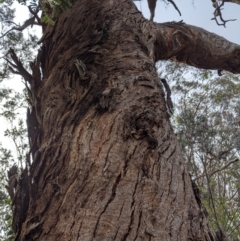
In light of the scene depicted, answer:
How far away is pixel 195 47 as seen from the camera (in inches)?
118

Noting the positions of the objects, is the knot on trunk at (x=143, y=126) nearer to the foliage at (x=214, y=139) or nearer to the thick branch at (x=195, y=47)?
the thick branch at (x=195, y=47)

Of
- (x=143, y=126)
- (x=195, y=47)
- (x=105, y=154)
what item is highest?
(x=195, y=47)

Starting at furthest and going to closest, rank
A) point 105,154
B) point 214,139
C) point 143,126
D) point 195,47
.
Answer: point 214,139 → point 195,47 → point 143,126 → point 105,154

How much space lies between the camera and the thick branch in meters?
2.75

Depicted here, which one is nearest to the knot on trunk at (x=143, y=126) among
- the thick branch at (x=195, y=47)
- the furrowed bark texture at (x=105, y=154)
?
the furrowed bark texture at (x=105, y=154)

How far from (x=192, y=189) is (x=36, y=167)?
530 mm

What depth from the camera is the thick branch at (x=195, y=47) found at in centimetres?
275

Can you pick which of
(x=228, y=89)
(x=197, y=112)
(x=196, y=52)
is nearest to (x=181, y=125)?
(x=197, y=112)

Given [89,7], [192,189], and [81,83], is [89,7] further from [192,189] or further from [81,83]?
[192,189]

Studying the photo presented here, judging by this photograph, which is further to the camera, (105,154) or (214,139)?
(214,139)

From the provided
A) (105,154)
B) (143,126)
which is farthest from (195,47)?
(105,154)

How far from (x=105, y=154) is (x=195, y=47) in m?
2.05

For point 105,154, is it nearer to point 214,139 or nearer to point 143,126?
point 143,126

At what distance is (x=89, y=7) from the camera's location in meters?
2.29
